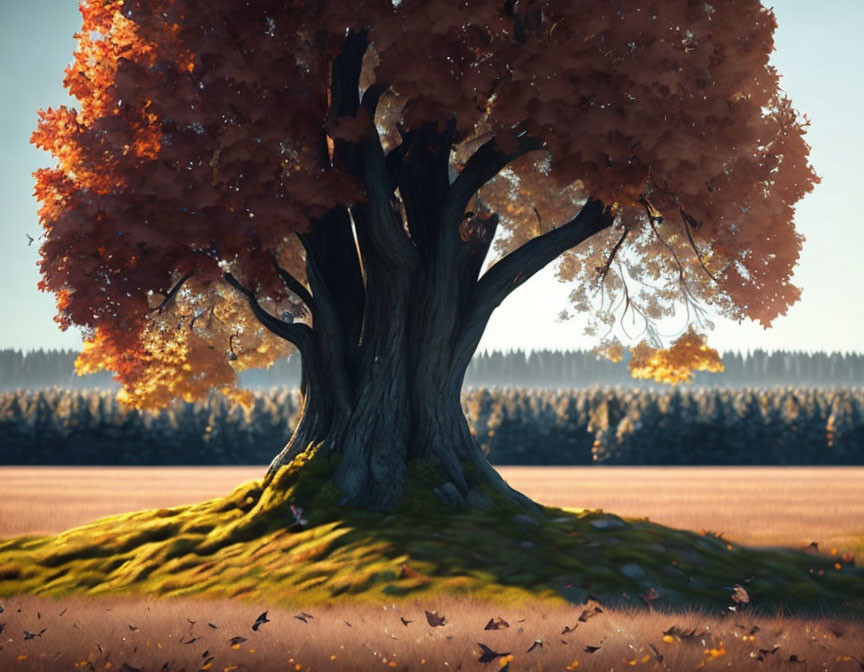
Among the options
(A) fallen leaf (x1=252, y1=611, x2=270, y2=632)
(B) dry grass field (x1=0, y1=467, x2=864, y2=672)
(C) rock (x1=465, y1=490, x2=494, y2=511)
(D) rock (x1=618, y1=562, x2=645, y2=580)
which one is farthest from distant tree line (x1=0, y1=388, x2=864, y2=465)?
(A) fallen leaf (x1=252, y1=611, x2=270, y2=632)

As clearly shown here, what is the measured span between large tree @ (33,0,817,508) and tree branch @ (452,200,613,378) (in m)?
0.04

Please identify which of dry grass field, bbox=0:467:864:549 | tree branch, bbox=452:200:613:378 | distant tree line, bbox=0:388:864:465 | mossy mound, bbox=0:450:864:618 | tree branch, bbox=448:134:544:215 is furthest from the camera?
distant tree line, bbox=0:388:864:465

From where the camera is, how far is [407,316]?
54.5 feet

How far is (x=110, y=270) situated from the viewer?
1544 centimetres

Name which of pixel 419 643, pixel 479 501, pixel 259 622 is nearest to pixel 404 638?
pixel 419 643

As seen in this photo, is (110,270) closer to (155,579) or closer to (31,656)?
(155,579)

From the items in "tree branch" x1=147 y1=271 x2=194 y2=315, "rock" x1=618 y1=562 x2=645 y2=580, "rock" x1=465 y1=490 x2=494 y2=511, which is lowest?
"rock" x1=618 y1=562 x2=645 y2=580

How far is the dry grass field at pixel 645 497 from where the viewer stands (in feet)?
63.5

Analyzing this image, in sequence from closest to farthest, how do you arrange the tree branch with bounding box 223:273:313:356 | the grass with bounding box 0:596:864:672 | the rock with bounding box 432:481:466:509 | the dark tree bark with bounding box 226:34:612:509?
1. the grass with bounding box 0:596:864:672
2. the rock with bounding box 432:481:466:509
3. the dark tree bark with bounding box 226:34:612:509
4. the tree branch with bounding box 223:273:313:356

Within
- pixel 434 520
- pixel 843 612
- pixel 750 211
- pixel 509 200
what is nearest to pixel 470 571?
pixel 434 520

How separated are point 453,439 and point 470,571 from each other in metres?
3.91

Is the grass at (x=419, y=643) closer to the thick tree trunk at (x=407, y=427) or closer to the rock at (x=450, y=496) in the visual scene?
A: the rock at (x=450, y=496)

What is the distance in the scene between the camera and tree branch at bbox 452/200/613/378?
1619 centimetres

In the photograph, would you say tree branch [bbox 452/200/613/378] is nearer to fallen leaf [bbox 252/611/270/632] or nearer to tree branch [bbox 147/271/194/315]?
tree branch [bbox 147/271/194/315]
